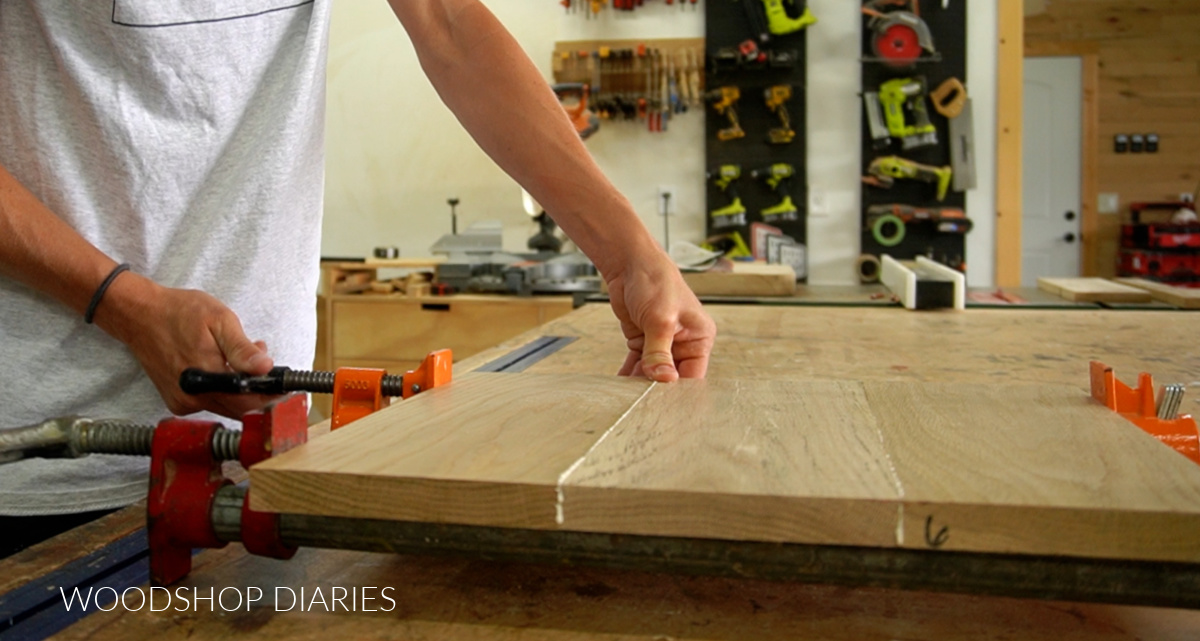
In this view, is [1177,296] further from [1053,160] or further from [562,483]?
[1053,160]

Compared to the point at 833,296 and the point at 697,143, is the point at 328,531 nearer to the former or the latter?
the point at 833,296

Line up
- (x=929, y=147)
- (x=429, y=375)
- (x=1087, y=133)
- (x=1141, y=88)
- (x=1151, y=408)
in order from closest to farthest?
(x=1151, y=408), (x=429, y=375), (x=929, y=147), (x=1087, y=133), (x=1141, y=88)

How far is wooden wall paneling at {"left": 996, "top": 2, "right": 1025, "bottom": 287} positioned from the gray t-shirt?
151 inches

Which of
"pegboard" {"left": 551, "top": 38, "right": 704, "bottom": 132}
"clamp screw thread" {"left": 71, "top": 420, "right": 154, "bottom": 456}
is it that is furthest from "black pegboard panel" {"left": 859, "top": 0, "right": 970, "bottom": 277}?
"clamp screw thread" {"left": 71, "top": 420, "right": 154, "bottom": 456}

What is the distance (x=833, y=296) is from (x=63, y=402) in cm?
208

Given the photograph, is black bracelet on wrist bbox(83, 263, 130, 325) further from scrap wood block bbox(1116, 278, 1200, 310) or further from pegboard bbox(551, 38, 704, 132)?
pegboard bbox(551, 38, 704, 132)

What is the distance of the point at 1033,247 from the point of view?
7234 mm

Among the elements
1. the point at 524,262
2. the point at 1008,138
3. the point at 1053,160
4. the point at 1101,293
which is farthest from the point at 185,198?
the point at 1053,160

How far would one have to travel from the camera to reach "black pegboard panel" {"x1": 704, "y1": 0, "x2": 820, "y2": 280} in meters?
4.27

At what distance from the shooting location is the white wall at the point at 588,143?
4.29 m

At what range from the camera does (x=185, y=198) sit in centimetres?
112

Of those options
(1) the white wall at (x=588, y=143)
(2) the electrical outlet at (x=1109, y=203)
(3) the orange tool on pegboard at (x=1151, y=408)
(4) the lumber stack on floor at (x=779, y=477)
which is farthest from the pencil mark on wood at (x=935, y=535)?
(2) the electrical outlet at (x=1109, y=203)

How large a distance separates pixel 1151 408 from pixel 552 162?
72cm

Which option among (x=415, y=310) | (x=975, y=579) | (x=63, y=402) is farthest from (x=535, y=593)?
(x=415, y=310)
